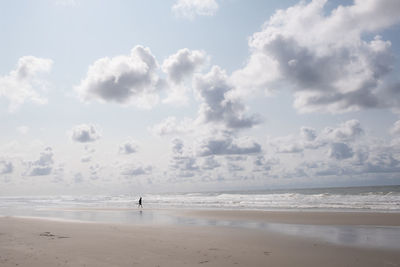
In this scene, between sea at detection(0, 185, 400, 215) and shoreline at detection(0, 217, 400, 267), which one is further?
sea at detection(0, 185, 400, 215)

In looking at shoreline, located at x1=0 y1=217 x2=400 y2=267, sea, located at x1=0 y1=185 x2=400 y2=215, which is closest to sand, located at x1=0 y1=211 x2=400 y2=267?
shoreline, located at x1=0 y1=217 x2=400 y2=267

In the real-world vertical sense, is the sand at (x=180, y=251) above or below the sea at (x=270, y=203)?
above

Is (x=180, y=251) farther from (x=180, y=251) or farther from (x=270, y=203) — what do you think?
(x=270, y=203)

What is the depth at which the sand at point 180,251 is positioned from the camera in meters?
9.77

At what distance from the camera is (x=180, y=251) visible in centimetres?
1137

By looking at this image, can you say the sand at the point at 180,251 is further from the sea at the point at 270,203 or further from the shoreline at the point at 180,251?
the sea at the point at 270,203

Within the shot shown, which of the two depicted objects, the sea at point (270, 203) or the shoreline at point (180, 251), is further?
the sea at point (270, 203)

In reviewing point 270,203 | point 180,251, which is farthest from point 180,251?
point 270,203

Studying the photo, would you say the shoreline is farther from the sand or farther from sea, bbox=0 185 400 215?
sea, bbox=0 185 400 215

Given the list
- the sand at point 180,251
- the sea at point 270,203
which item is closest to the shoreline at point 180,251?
the sand at point 180,251

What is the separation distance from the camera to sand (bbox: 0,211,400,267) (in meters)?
9.77

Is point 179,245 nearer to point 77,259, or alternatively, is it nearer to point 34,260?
point 77,259

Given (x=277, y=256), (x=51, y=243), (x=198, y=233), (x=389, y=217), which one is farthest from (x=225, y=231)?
A: (x=389, y=217)

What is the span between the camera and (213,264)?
955 cm
